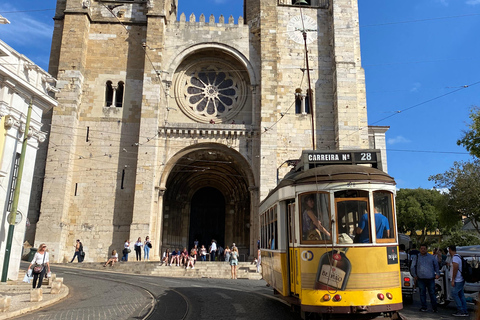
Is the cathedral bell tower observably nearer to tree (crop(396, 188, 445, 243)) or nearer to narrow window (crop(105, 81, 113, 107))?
narrow window (crop(105, 81, 113, 107))

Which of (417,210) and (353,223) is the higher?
(417,210)

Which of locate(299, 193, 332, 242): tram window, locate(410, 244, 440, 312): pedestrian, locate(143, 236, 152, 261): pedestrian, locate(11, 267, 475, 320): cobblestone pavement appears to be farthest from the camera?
locate(143, 236, 152, 261): pedestrian

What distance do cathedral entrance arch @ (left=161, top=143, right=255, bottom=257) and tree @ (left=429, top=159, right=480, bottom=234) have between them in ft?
36.5

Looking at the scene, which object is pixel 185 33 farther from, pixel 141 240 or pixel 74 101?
pixel 141 240

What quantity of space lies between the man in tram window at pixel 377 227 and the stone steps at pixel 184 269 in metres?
10.9

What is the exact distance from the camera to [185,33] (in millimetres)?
21562

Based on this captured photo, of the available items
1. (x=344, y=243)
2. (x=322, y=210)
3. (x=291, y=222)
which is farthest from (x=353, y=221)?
(x=291, y=222)

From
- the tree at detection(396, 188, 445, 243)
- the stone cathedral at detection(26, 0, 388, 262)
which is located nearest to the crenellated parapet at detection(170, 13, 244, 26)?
the stone cathedral at detection(26, 0, 388, 262)

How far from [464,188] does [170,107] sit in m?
16.1

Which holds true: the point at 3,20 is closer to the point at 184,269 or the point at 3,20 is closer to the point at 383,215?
the point at 383,215

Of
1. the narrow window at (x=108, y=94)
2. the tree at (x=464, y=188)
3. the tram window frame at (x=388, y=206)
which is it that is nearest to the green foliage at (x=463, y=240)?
the tree at (x=464, y=188)

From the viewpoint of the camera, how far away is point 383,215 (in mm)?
5477

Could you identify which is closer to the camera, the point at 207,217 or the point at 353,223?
the point at 353,223

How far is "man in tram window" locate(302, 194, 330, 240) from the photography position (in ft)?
17.9
